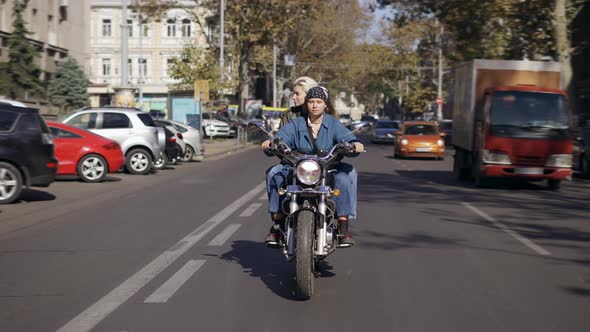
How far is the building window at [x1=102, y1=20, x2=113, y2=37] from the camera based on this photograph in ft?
283

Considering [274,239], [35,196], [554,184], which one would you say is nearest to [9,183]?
[35,196]

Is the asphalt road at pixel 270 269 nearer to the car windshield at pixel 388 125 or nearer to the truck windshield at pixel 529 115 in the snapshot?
the truck windshield at pixel 529 115

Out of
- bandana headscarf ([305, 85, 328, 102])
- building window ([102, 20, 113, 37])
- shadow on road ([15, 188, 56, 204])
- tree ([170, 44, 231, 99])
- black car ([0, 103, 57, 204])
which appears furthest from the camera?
building window ([102, 20, 113, 37])

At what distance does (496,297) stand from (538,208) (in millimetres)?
8548

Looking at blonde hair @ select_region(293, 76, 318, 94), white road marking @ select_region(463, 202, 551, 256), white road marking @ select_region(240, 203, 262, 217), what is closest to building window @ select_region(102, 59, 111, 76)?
white road marking @ select_region(240, 203, 262, 217)

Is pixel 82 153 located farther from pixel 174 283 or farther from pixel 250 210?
pixel 174 283

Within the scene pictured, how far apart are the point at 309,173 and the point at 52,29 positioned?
40189 mm

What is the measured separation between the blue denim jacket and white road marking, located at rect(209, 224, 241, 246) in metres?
3.02

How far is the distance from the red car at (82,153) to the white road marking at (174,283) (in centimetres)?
1176

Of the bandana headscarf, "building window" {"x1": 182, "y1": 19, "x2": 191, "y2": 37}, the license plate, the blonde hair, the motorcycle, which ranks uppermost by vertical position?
"building window" {"x1": 182, "y1": 19, "x2": 191, "y2": 37}

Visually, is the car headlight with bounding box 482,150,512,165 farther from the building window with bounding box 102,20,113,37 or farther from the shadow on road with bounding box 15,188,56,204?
the building window with bounding box 102,20,113,37

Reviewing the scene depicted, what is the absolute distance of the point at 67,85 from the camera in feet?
142

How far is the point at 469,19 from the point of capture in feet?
123

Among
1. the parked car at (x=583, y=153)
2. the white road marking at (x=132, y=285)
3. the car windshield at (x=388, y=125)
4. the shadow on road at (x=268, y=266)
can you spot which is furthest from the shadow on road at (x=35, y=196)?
the car windshield at (x=388, y=125)
